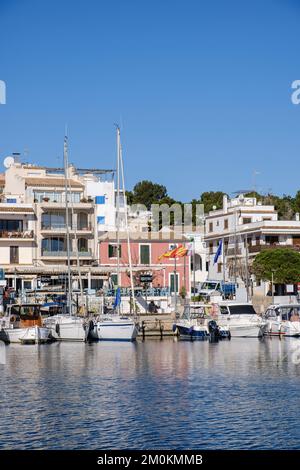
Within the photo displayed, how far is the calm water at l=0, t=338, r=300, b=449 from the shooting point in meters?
28.8

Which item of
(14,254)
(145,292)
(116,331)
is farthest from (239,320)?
(14,254)

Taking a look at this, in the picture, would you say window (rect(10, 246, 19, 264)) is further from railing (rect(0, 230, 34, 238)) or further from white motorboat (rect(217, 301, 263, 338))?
white motorboat (rect(217, 301, 263, 338))

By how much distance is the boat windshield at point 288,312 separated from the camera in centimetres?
6856

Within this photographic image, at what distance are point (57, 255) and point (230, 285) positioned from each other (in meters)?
15.5

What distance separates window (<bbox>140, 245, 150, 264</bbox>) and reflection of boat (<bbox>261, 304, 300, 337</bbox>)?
19.9 m

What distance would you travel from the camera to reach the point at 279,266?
86.4 metres

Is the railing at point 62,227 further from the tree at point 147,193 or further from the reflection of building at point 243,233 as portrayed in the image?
the tree at point 147,193

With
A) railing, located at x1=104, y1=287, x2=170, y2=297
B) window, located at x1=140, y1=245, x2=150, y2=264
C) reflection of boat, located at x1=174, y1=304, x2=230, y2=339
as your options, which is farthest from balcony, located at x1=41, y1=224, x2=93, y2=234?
reflection of boat, located at x1=174, y1=304, x2=230, y2=339

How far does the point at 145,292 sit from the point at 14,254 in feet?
39.5

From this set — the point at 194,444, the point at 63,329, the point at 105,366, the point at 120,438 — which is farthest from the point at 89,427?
the point at 63,329

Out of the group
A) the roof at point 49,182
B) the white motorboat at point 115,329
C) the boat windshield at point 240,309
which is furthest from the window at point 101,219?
the white motorboat at point 115,329

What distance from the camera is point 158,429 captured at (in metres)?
30.2

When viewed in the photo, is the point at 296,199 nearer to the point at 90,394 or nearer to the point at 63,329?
the point at 63,329

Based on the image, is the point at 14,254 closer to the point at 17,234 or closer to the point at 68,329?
the point at 17,234
